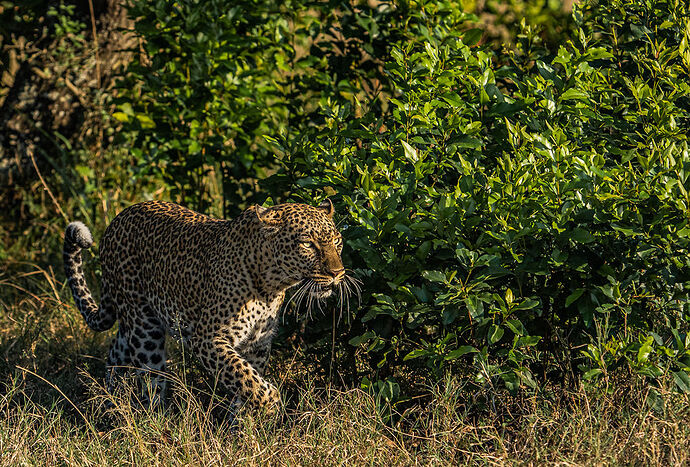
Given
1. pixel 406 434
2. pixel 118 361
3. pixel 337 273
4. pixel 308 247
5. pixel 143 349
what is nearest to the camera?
pixel 406 434

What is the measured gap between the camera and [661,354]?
423cm

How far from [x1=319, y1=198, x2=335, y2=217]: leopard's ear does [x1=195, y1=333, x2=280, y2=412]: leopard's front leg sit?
84 centimetres

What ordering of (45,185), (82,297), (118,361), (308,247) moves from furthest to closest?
(45,185)
(82,297)
(118,361)
(308,247)

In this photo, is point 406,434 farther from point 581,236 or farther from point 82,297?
point 82,297

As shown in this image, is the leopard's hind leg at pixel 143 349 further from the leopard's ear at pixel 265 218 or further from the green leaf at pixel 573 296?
the green leaf at pixel 573 296

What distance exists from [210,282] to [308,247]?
68cm

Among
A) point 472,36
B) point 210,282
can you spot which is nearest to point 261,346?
point 210,282

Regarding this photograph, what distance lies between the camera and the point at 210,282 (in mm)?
4973

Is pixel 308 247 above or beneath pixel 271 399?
above

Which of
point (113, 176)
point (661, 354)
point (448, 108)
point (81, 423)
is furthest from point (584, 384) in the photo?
point (113, 176)

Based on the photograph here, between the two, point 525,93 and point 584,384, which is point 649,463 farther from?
point 525,93

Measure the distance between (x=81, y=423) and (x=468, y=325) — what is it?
249cm

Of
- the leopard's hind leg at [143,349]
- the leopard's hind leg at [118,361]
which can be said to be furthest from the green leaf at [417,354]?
the leopard's hind leg at [118,361]

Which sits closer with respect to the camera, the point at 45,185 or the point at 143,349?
the point at 143,349
